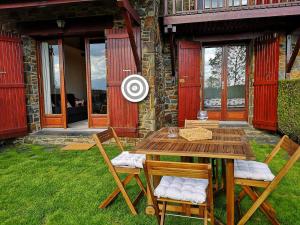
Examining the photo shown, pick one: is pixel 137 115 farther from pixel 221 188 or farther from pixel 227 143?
pixel 227 143

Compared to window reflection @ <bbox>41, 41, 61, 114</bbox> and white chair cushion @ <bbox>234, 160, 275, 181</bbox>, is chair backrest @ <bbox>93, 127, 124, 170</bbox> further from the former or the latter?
window reflection @ <bbox>41, 41, 61, 114</bbox>

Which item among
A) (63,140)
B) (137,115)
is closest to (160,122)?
(137,115)

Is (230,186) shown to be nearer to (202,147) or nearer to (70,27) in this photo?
(202,147)

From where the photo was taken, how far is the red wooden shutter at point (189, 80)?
5797mm

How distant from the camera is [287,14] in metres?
4.50

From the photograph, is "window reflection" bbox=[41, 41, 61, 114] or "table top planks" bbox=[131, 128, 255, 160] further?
"window reflection" bbox=[41, 41, 61, 114]

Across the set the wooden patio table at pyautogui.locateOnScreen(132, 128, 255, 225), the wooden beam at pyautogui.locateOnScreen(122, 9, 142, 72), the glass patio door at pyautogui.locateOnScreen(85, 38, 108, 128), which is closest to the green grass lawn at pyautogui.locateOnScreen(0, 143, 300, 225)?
the wooden patio table at pyautogui.locateOnScreen(132, 128, 255, 225)

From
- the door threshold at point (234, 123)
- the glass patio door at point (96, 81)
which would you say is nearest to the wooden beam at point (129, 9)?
the glass patio door at point (96, 81)

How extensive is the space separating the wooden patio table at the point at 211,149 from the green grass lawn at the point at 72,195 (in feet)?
1.35

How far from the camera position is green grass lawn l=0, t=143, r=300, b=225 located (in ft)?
7.20

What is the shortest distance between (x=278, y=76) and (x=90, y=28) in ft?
14.0

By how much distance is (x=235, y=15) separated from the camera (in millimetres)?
4656

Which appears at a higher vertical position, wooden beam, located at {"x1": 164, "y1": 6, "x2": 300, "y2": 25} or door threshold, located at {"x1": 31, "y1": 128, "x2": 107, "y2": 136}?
wooden beam, located at {"x1": 164, "y1": 6, "x2": 300, "y2": 25}

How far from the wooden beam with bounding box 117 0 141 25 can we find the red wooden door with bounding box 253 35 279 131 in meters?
2.99
